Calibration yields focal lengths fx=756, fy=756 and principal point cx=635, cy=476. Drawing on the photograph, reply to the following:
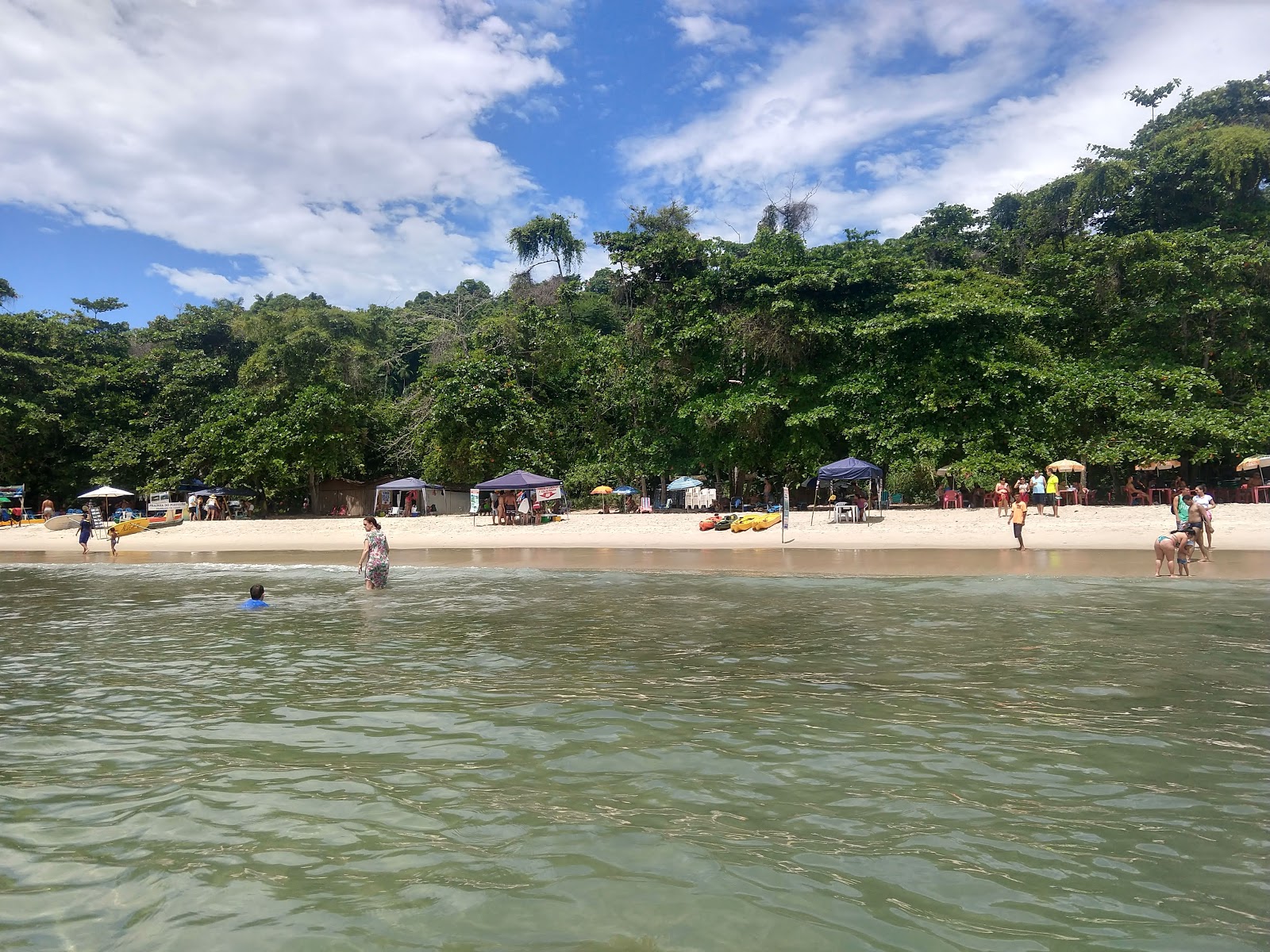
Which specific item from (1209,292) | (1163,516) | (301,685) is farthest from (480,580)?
(1209,292)

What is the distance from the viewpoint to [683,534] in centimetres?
2422

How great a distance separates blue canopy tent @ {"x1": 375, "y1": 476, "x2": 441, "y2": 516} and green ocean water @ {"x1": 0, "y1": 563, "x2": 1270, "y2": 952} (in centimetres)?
2387

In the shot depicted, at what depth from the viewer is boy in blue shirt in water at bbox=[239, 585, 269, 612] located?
12547mm

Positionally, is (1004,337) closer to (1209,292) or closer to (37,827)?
(1209,292)

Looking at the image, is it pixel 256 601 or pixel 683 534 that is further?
pixel 683 534

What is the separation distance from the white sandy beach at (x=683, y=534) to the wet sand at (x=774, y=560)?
0.94m

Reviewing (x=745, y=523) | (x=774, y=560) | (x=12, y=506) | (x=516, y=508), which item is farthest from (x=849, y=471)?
(x=12, y=506)

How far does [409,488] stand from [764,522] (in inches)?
679

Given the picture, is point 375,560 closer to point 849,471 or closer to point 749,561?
point 749,561

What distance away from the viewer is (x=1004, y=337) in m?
29.4

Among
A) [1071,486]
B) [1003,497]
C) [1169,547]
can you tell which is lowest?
[1169,547]

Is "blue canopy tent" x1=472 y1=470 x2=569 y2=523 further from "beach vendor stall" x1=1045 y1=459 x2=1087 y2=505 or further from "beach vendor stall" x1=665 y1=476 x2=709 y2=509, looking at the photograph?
"beach vendor stall" x1=1045 y1=459 x2=1087 y2=505

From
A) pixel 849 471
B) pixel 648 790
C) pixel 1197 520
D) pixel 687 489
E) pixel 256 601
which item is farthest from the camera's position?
pixel 687 489

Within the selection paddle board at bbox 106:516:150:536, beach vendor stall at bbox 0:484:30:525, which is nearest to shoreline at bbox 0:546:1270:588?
paddle board at bbox 106:516:150:536
